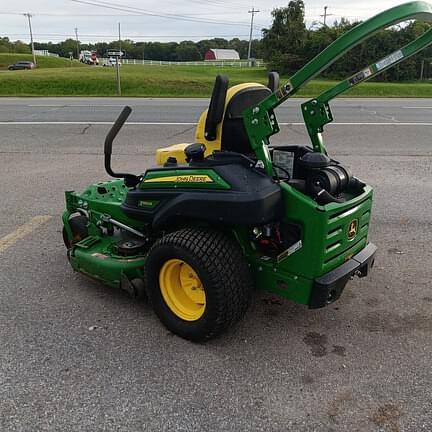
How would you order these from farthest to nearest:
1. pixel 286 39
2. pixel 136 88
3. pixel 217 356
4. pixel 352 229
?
pixel 286 39 → pixel 136 88 → pixel 352 229 → pixel 217 356

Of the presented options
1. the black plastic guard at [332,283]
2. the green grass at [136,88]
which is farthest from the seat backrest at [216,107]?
the green grass at [136,88]

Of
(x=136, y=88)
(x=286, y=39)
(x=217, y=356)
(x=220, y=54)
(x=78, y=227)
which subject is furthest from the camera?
(x=220, y=54)

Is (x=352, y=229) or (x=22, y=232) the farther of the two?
(x=22, y=232)

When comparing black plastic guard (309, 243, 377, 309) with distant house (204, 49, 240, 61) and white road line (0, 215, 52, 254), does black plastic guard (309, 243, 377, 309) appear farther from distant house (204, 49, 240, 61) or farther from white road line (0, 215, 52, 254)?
distant house (204, 49, 240, 61)

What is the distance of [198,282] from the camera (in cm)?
295

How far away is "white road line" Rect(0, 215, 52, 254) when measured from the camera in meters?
4.36

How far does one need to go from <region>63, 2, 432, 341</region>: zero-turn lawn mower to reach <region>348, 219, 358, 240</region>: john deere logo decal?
0.01m

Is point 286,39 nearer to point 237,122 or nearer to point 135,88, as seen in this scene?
point 135,88

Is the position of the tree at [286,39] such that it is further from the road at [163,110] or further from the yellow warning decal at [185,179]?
the yellow warning decal at [185,179]

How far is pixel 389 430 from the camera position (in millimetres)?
2227

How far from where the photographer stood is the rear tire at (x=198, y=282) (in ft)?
8.76

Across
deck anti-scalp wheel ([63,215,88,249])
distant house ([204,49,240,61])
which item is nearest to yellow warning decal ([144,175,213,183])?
deck anti-scalp wheel ([63,215,88,249])

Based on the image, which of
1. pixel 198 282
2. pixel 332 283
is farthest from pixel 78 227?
pixel 332 283

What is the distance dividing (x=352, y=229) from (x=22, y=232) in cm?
321
